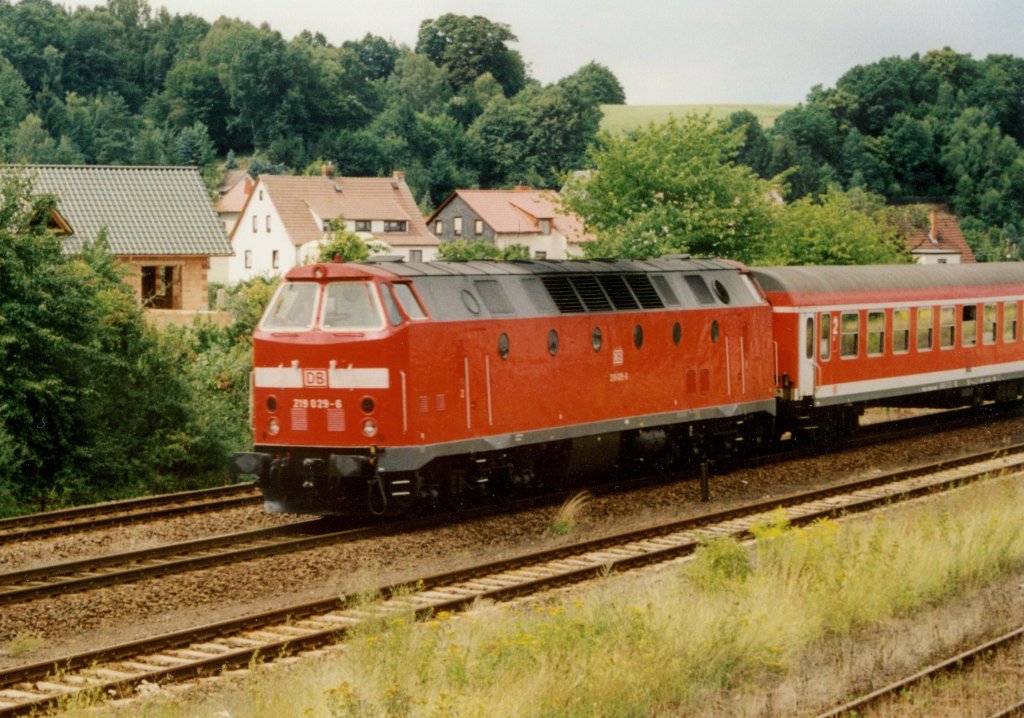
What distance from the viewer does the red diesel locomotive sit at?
17.2 metres

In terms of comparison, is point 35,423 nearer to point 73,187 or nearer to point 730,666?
point 730,666

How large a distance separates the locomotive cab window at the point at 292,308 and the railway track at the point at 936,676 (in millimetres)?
9044

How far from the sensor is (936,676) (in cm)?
1145

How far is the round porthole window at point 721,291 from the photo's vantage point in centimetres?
2319

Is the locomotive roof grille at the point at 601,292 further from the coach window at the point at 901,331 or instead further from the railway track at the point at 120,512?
the coach window at the point at 901,331

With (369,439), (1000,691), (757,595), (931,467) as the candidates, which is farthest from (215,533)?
(931,467)

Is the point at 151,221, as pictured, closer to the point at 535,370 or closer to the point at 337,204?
the point at 535,370

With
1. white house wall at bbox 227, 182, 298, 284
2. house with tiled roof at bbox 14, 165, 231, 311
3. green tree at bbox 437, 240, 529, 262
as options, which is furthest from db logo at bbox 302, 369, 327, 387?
white house wall at bbox 227, 182, 298, 284

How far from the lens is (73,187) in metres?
43.8

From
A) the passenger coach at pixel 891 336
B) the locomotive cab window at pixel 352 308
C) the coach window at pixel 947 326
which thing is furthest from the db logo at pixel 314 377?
the coach window at pixel 947 326

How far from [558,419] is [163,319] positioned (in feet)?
Result: 62.1

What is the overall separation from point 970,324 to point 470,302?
16091mm

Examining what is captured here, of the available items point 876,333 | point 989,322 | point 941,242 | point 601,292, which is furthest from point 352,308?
point 941,242

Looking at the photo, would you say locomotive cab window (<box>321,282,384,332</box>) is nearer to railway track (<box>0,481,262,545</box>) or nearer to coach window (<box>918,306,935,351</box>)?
railway track (<box>0,481,262,545</box>)
